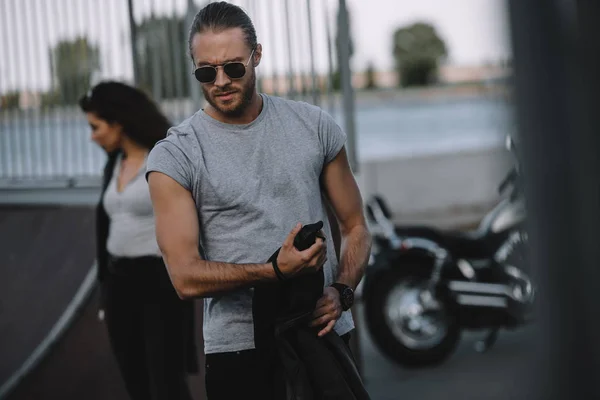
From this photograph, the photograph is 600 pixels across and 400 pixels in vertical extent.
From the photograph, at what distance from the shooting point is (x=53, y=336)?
19.2 feet

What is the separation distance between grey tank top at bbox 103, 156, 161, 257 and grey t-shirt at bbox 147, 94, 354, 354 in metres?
1.56

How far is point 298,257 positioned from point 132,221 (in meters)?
2.02

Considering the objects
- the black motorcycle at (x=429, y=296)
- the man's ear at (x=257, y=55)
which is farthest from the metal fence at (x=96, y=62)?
the man's ear at (x=257, y=55)

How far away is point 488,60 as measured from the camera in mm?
887

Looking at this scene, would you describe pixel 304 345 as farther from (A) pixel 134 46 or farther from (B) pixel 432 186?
(B) pixel 432 186

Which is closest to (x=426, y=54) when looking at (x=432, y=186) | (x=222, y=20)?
(x=222, y=20)

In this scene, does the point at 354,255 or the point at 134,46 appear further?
the point at 134,46

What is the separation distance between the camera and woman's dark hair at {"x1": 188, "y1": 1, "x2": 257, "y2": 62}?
9.04ft

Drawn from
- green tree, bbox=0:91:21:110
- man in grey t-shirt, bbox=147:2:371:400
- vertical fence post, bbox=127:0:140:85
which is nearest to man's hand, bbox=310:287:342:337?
man in grey t-shirt, bbox=147:2:371:400

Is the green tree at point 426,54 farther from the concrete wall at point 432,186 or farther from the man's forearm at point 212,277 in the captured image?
the concrete wall at point 432,186

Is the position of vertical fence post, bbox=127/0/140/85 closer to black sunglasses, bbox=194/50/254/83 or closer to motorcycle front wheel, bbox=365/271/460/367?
motorcycle front wheel, bbox=365/271/460/367

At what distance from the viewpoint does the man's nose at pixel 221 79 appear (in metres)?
2.74

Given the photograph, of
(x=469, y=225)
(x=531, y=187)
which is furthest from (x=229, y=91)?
(x=469, y=225)

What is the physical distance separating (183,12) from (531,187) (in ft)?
18.0
